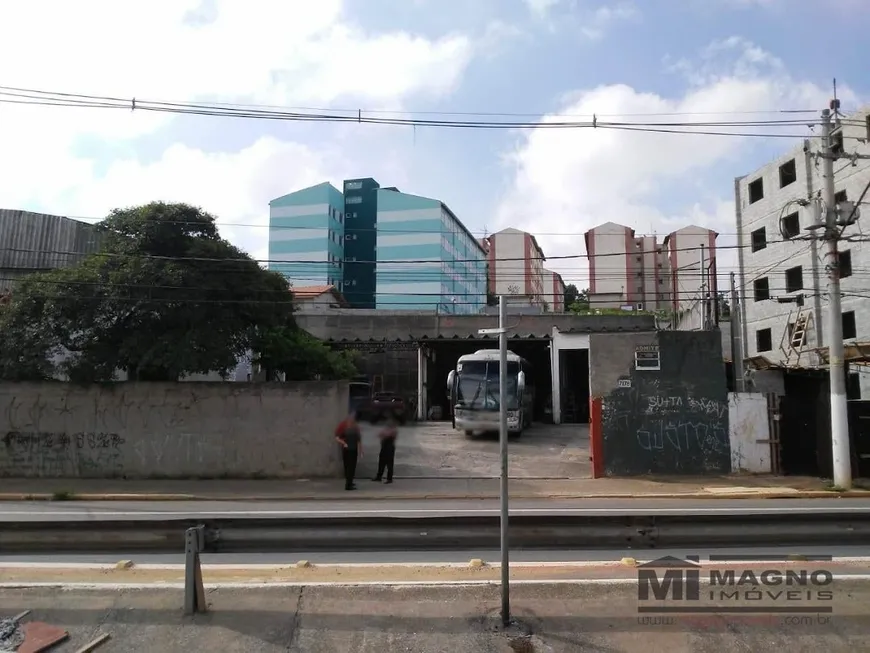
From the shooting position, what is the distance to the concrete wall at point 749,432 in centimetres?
1688

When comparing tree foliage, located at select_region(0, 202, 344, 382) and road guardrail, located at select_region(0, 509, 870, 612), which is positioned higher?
tree foliage, located at select_region(0, 202, 344, 382)

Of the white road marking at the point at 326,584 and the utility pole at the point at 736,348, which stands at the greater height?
the utility pole at the point at 736,348

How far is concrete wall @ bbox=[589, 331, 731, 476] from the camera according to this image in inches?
665

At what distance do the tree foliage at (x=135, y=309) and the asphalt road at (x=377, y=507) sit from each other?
422 cm

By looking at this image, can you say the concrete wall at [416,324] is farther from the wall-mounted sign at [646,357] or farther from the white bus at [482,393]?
the wall-mounted sign at [646,357]

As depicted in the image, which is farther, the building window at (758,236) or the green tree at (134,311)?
the building window at (758,236)

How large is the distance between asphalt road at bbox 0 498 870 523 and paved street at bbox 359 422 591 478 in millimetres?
3736

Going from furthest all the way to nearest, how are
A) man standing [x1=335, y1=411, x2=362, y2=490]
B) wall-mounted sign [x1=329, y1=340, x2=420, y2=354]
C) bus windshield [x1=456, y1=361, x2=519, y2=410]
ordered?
1. wall-mounted sign [x1=329, y1=340, x2=420, y2=354]
2. bus windshield [x1=456, y1=361, x2=519, y2=410]
3. man standing [x1=335, y1=411, x2=362, y2=490]

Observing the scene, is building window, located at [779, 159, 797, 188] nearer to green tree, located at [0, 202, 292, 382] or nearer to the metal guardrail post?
green tree, located at [0, 202, 292, 382]

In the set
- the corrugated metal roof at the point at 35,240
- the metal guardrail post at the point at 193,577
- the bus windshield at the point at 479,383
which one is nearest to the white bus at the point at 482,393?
the bus windshield at the point at 479,383

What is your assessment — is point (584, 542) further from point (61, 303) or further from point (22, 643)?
point (61, 303)

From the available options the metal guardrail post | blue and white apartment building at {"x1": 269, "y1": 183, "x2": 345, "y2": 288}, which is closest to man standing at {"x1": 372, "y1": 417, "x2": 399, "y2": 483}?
the metal guardrail post

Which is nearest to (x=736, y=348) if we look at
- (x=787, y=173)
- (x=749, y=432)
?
(x=749, y=432)

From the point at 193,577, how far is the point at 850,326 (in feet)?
116
